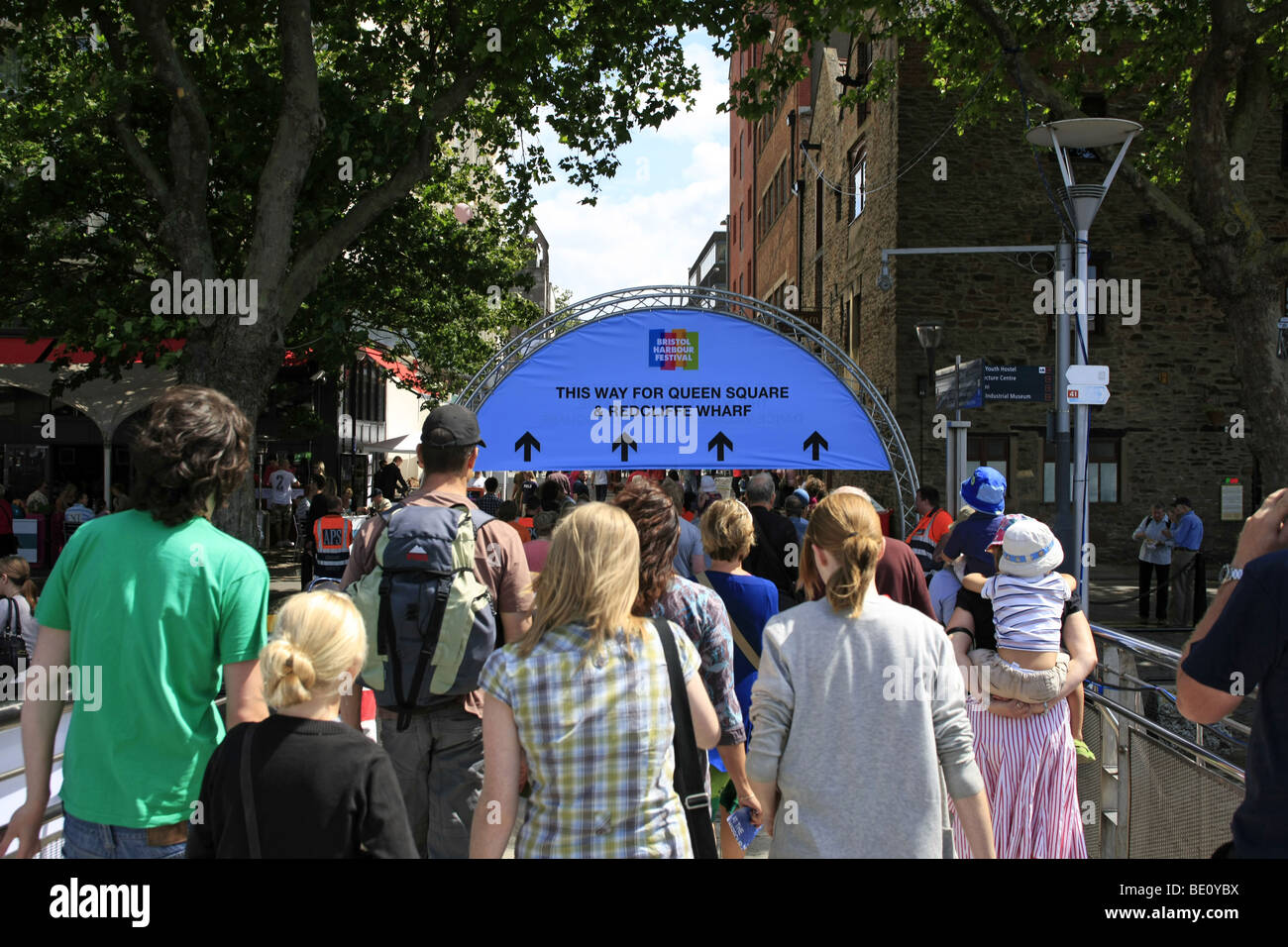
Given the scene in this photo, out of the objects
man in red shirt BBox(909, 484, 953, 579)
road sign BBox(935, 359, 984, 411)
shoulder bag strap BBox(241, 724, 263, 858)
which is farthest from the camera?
road sign BBox(935, 359, 984, 411)

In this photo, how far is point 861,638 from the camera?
2797 millimetres

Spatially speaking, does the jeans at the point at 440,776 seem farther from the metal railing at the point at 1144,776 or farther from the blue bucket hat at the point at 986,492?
the blue bucket hat at the point at 986,492

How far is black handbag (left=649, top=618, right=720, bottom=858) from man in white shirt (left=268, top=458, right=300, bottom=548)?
2001 centimetres

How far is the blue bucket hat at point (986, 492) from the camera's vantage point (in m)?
5.70

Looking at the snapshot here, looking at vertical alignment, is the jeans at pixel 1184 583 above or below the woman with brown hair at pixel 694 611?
below

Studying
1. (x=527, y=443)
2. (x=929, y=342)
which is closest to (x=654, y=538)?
(x=527, y=443)

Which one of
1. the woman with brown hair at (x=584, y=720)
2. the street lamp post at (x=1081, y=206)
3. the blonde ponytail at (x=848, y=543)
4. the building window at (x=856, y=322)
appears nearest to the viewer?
the woman with brown hair at (x=584, y=720)

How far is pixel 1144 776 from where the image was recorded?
4.45 metres

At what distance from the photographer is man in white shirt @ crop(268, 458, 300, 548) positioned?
21359mm

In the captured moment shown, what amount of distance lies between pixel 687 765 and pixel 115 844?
1.47 metres

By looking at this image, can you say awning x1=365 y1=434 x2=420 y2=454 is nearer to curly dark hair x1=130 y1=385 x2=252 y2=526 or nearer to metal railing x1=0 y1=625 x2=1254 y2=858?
metal railing x1=0 y1=625 x2=1254 y2=858

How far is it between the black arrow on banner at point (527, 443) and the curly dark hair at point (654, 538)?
6087 mm

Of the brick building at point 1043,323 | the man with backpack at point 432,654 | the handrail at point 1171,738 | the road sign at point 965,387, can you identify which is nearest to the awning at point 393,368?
the brick building at point 1043,323

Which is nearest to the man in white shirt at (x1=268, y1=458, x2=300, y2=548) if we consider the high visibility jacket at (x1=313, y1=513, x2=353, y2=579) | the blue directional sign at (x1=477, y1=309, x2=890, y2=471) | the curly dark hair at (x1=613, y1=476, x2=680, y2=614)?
the high visibility jacket at (x1=313, y1=513, x2=353, y2=579)
